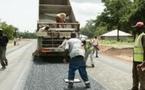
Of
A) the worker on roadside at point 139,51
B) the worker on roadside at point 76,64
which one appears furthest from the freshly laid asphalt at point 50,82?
the worker on roadside at point 139,51

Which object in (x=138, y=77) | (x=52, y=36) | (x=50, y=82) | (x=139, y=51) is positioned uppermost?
(x=139, y=51)

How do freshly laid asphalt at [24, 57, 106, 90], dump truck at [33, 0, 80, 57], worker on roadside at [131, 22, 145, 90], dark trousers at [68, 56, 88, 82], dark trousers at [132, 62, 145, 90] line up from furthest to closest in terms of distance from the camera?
dump truck at [33, 0, 80, 57] → freshly laid asphalt at [24, 57, 106, 90] → dark trousers at [68, 56, 88, 82] → worker on roadside at [131, 22, 145, 90] → dark trousers at [132, 62, 145, 90]

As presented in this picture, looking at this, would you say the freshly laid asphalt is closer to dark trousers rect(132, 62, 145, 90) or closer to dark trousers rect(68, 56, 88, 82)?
dark trousers rect(68, 56, 88, 82)

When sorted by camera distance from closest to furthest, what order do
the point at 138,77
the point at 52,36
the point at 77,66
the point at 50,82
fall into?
the point at 138,77
the point at 77,66
the point at 50,82
the point at 52,36

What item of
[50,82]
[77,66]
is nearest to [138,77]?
[77,66]

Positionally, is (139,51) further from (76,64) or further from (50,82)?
(50,82)

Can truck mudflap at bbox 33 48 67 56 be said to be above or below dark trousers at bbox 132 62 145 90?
below

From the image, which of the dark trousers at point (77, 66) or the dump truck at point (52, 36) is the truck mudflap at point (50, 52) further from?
the dark trousers at point (77, 66)

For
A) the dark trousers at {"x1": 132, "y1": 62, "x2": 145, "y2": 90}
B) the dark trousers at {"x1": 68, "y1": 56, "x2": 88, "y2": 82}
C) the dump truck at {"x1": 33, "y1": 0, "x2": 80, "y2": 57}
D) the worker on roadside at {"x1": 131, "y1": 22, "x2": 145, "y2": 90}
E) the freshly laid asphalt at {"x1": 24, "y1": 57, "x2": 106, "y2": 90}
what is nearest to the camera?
the dark trousers at {"x1": 132, "y1": 62, "x2": 145, "y2": 90}

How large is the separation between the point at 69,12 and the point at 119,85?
15522 mm

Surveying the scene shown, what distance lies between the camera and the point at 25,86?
579 inches

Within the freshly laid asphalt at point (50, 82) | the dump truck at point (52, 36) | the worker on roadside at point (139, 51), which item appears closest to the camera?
the worker on roadside at point (139, 51)

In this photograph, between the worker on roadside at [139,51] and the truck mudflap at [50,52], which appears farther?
the truck mudflap at [50,52]

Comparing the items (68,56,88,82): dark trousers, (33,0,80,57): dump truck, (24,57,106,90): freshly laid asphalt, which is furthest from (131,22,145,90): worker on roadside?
(33,0,80,57): dump truck
